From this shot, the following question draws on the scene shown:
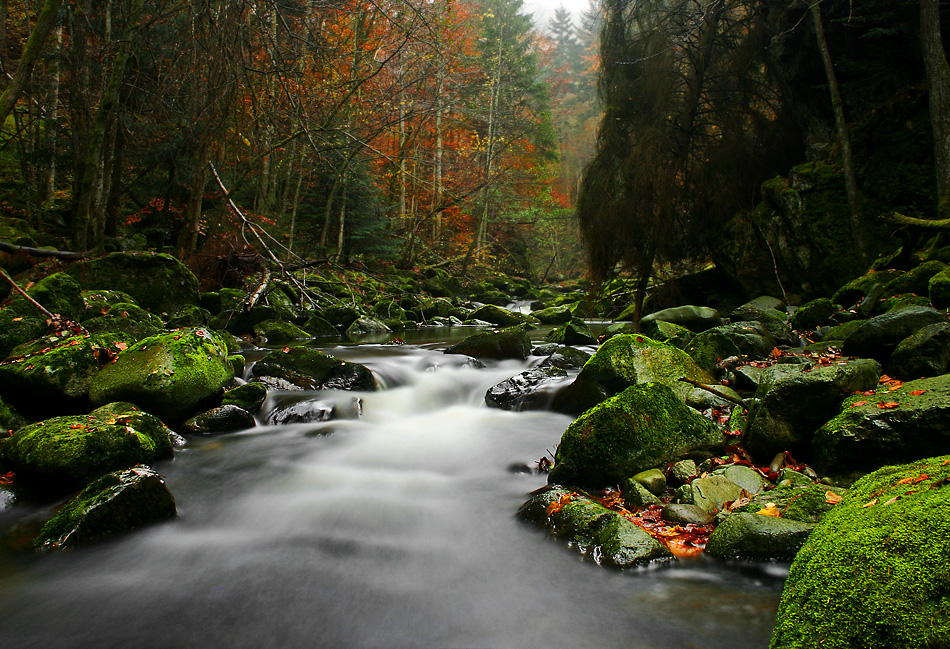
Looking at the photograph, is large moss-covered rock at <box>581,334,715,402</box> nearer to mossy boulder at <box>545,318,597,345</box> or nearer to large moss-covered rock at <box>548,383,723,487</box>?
large moss-covered rock at <box>548,383,723,487</box>

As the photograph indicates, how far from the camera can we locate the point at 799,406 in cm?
366

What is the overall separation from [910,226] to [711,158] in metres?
4.28

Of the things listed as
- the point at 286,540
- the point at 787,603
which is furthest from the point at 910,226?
the point at 286,540

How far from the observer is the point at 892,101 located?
916cm

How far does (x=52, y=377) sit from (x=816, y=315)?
9.69 meters

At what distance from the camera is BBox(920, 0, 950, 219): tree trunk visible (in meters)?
7.43

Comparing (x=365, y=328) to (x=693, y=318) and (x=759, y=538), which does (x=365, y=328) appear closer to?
(x=693, y=318)

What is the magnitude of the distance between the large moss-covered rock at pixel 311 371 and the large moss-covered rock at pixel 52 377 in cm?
197

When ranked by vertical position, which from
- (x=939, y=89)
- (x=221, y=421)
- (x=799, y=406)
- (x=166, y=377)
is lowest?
(x=221, y=421)

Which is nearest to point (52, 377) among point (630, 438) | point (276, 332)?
point (630, 438)

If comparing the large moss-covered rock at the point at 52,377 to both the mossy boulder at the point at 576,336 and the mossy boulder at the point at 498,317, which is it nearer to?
the mossy boulder at the point at 576,336

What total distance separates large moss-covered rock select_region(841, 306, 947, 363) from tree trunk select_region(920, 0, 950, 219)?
4.20 metres

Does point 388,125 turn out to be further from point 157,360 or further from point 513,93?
point 513,93

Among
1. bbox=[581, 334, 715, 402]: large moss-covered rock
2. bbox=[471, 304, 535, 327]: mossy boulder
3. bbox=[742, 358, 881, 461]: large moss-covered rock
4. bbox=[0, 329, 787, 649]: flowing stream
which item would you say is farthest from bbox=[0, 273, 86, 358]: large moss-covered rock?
bbox=[471, 304, 535, 327]: mossy boulder
